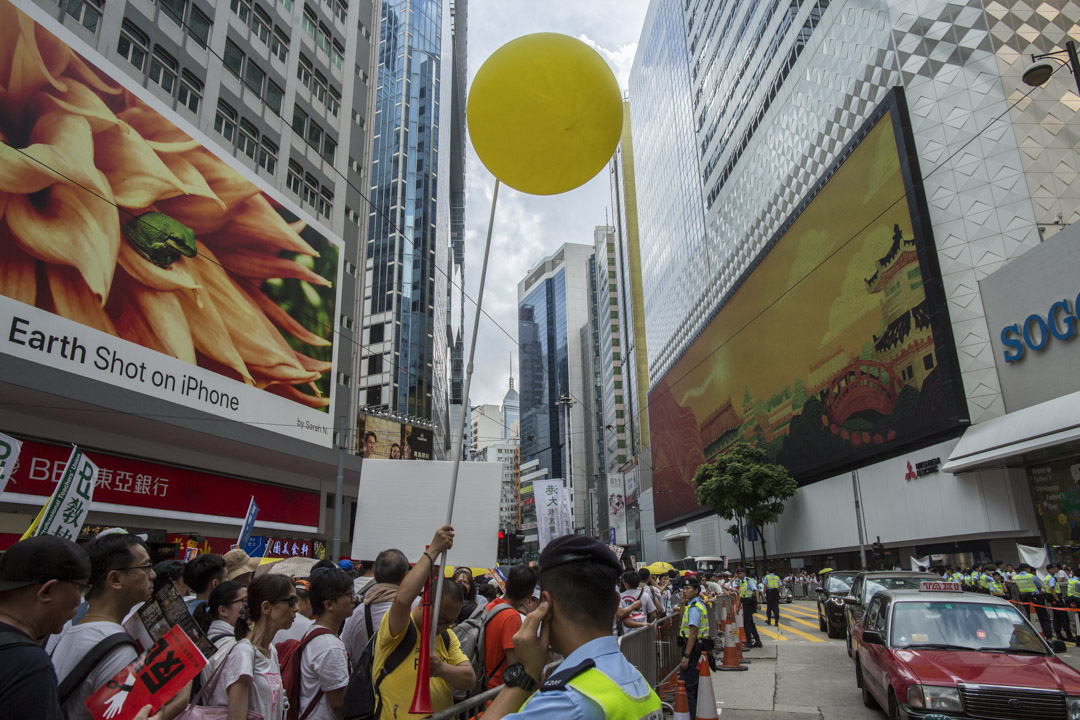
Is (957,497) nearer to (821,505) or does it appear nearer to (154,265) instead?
(821,505)

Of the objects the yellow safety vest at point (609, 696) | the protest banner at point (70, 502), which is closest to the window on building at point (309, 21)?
the protest banner at point (70, 502)

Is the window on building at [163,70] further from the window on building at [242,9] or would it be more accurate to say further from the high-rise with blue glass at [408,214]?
the high-rise with blue glass at [408,214]

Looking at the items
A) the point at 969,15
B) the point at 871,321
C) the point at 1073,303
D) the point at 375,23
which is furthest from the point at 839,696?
the point at 375,23

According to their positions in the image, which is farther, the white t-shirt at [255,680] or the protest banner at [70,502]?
the protest banner at [70,502]

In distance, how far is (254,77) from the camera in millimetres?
22719

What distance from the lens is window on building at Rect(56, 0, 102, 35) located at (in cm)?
1584

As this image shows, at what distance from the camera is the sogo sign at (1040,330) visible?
63.2 feet

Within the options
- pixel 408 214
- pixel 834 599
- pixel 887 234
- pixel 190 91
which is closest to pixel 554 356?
pixel 408 214

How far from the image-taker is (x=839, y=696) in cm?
959

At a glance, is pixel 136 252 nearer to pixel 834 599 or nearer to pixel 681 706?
pixel 681 706

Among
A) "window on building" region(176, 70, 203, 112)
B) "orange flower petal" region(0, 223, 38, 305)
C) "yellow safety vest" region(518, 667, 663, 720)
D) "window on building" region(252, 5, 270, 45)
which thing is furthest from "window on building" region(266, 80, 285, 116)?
"yellow safety vest" region(518, 667, 663, 720)

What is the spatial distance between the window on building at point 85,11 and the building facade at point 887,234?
26883 mm

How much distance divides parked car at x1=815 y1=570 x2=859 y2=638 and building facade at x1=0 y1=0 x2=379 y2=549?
16.4m

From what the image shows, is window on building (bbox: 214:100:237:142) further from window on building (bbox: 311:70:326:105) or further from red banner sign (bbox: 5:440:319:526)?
red banner sign (bbox: 5:440:319:526)
